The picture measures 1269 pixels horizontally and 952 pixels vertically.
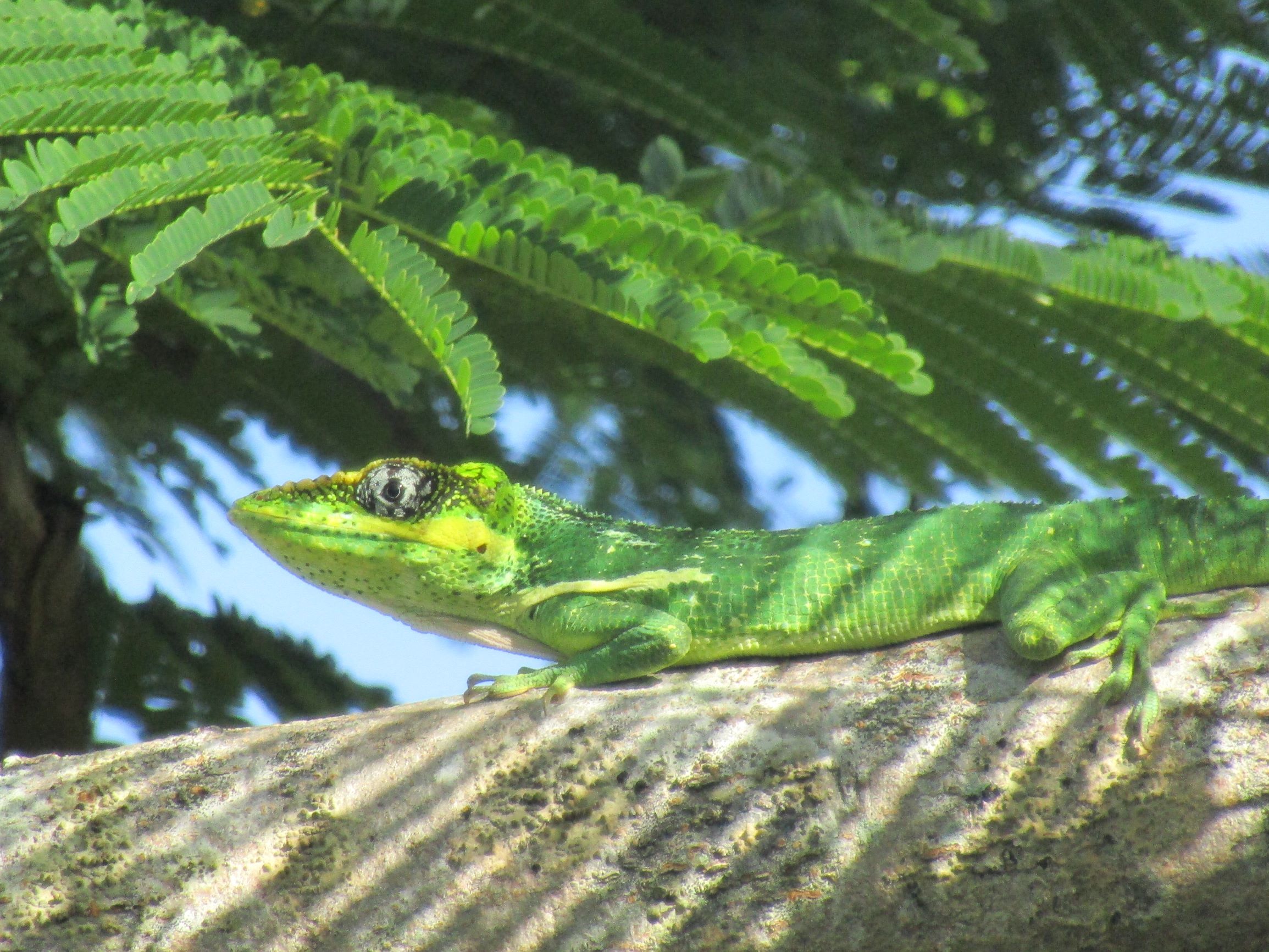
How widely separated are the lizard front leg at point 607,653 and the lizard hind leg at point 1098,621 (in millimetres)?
864

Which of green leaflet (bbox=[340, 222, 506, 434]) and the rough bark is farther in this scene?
the rough bark

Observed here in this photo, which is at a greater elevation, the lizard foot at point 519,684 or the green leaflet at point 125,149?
the green leaflet at point 125,149

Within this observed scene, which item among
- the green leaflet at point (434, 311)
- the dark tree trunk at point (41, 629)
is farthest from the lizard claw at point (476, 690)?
the dark tree trunk at point (41, 629)

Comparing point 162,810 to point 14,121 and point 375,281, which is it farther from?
point 14,121

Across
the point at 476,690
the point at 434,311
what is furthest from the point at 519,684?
the point at 434,311

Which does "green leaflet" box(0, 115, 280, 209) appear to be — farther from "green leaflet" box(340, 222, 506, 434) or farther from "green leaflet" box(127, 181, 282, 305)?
"green leaflet" box(340, 222, 506, 434)

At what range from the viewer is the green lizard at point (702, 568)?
339 centimetres

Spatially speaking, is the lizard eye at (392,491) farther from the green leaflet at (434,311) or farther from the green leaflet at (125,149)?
the green leaflet at (125,149)

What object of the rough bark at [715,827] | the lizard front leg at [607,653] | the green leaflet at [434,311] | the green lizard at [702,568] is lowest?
the rough bark at [715,827]

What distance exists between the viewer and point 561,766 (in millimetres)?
3051

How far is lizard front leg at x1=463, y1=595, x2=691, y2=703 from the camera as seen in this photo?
335cm

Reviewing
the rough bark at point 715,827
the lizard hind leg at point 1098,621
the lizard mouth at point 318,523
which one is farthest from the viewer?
the lizard mouth at point 318,523

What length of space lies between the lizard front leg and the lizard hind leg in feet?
2.83

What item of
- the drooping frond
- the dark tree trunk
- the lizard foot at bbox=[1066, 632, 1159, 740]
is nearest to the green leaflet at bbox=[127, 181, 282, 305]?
the drooping frond
